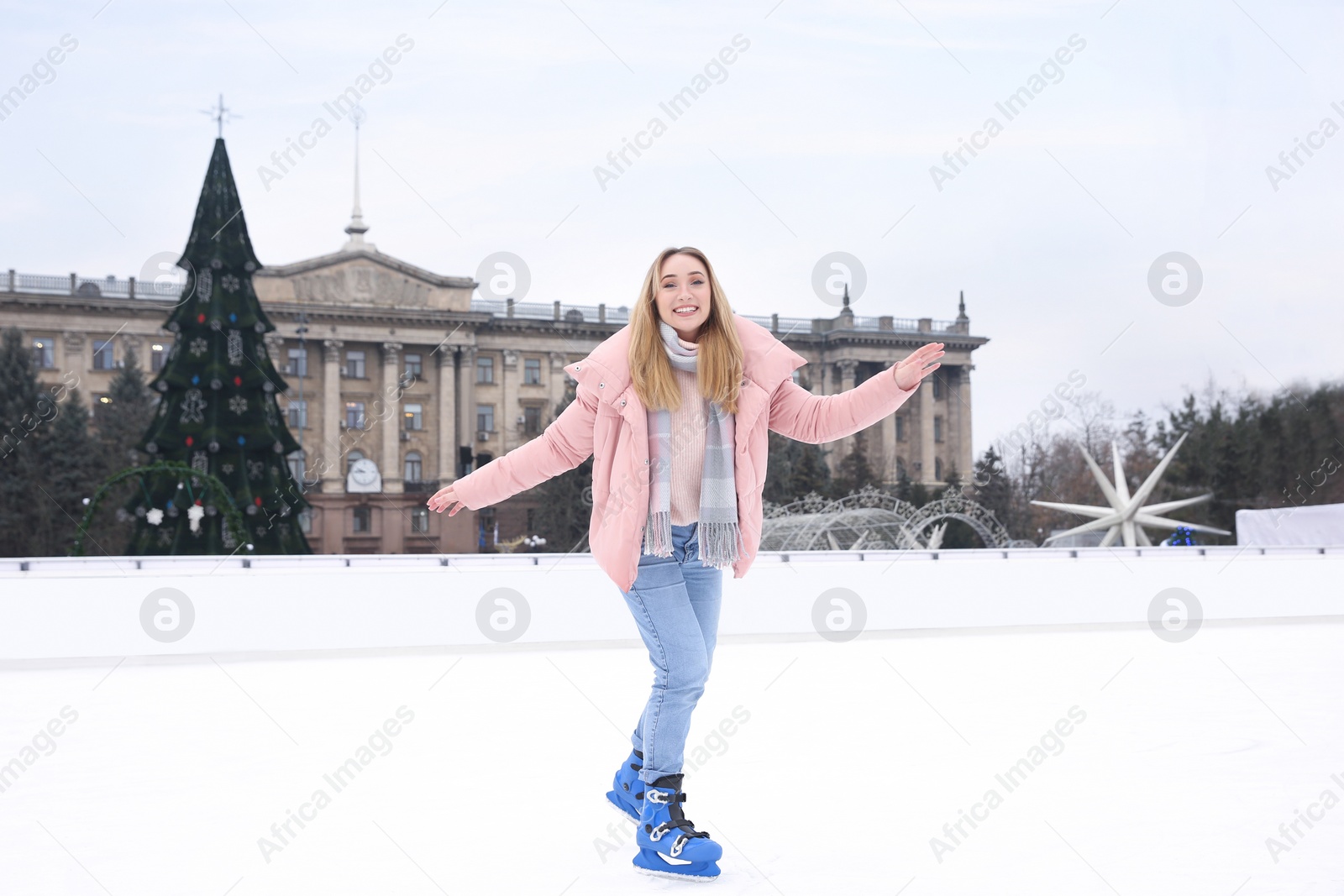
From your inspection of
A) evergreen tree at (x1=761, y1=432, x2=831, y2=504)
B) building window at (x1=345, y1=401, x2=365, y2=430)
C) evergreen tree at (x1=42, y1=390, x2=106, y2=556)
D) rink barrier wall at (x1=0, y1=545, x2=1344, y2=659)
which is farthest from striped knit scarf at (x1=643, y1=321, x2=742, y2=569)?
building window at (x1=345, y1=401, x2=365, y2=430)

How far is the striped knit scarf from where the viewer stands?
323 centimetres

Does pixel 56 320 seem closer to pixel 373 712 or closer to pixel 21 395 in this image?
pixel 21 395

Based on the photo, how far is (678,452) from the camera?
3.31 metres

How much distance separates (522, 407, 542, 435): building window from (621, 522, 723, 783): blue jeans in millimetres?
52321

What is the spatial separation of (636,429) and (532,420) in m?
55.1

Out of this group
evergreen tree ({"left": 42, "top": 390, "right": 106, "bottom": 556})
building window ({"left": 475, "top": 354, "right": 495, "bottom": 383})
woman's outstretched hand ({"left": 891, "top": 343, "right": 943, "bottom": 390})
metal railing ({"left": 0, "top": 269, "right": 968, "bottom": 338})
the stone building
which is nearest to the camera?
woman's outstretched hand ({"left": 891, "top": 343, "right": 943, "bottom": 390})

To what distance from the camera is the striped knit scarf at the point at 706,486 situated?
323 cm

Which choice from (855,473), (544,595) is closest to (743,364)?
(544,595)

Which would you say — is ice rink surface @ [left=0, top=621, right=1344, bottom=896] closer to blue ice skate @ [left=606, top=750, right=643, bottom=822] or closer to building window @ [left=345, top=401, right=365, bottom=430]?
blue ice skate @ [left=606, top=750, right=643, bottom=822]

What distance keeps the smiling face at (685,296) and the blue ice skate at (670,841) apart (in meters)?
1.19

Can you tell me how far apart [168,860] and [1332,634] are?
29.7 feet

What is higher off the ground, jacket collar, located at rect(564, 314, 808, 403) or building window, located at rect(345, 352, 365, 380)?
building window, located at rect(345, 352, 365, 380)

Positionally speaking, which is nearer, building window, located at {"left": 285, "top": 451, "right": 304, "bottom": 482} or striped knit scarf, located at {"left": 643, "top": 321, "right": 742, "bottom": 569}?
striped knit scarf, located at {"left": 643, "top": 321, "right": 742, "bottom": 569}

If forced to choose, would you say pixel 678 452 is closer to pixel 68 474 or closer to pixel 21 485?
pixel 21 485
